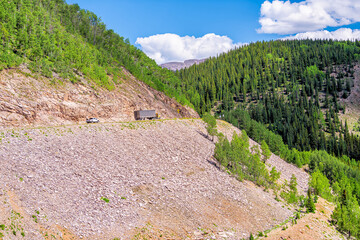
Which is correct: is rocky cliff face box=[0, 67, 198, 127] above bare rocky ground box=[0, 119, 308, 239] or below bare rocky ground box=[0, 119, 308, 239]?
above

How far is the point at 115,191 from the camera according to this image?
25.4m

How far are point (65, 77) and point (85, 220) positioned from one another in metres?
47.5

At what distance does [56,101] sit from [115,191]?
33933mm

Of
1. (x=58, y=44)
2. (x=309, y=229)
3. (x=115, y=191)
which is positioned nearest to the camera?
(x=115, y=191)

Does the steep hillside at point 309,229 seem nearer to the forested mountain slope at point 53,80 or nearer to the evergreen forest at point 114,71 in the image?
the evergreen forest at point 114,71

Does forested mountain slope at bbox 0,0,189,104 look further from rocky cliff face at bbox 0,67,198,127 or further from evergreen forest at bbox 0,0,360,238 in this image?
rocky cliff face at bbox 0,67,198,127

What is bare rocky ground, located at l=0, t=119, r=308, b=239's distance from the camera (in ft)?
62.3

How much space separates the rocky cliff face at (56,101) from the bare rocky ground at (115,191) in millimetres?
11019

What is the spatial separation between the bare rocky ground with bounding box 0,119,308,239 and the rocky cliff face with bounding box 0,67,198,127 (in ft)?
36.2

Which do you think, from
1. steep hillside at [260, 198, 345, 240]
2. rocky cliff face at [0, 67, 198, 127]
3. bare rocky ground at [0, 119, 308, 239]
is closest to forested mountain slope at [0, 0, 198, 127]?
rocky cliff face at [0, 67, 198, 127]

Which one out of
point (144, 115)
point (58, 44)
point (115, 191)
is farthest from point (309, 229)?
point (58, 44)

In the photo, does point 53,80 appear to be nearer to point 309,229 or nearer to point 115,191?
point 115,191

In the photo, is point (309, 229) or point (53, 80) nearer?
point (309, 229)

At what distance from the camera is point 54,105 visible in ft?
161
